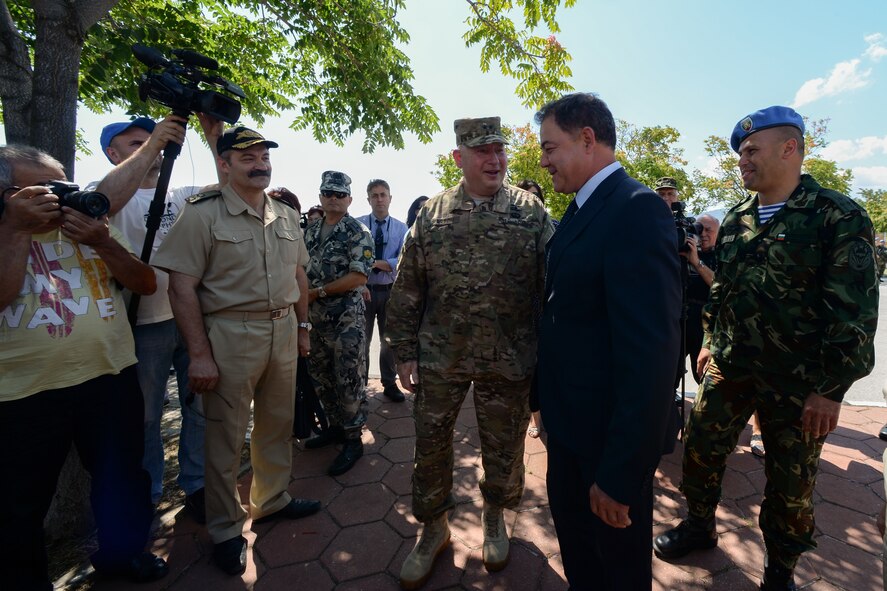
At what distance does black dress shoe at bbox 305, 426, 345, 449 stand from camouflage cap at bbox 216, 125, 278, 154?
93.9 inches

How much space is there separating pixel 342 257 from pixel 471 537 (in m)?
2.21

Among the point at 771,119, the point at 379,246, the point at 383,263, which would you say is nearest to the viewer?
the point at 771,119

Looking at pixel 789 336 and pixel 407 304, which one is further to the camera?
pixel 407 304

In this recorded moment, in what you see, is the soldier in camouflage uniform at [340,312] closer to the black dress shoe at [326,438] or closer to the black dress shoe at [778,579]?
the black dress shoe at [326,438]

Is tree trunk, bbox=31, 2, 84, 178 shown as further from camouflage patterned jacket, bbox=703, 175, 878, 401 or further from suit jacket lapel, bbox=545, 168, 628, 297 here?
camouflage patterned jacket, bbox=703, 175, 878, 401

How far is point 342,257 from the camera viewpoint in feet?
11.0

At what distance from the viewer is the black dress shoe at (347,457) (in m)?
3.16

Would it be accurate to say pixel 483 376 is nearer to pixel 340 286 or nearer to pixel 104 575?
pixel 340 286

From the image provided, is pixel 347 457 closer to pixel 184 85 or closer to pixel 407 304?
pixel 407 304

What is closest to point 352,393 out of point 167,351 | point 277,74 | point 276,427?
point 276,427

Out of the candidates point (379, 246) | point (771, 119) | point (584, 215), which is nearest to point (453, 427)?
point (584, 215)

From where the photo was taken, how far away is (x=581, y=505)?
1639 millimetres

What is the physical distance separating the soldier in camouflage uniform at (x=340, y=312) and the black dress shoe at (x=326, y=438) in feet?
0.36

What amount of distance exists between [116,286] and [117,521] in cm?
→ 121
